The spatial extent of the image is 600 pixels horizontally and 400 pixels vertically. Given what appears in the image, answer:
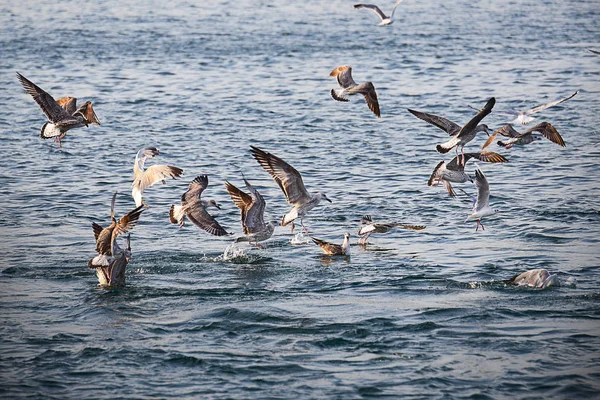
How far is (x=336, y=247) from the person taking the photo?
13250 mm

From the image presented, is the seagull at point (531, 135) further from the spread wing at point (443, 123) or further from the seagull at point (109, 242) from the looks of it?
the seagull at point (109, 242)

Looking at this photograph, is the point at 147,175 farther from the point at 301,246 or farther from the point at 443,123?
the point at 443,123

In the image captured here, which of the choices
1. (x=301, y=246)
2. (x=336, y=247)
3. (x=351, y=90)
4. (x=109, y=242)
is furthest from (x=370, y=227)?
(x=109, y=242)

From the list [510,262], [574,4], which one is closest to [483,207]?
[510,262]

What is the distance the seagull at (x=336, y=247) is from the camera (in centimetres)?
1323

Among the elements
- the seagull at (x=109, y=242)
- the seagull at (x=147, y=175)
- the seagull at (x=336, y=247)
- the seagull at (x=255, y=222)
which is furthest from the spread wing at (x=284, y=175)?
the seagull at (x=109, y=242)

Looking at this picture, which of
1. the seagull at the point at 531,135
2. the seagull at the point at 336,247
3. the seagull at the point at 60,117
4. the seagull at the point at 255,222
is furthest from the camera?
the seagull at the point at 531,135

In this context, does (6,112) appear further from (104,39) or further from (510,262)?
(510,262)

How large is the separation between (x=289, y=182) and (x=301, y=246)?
1.25m

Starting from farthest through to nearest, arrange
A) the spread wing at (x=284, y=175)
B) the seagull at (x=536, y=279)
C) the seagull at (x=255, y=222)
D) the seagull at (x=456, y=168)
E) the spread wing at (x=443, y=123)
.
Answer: the seagull at (x=456, y=168) → the spread wing at (x=443, y=123) → the seagull at (x=255, y=222) → the spread wing at (x=284, y=175) → the seagull at (x=536, y=279)

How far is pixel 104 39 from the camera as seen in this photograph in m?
31.2

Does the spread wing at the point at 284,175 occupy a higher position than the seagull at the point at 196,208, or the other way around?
the spread wing at the point at 284,175

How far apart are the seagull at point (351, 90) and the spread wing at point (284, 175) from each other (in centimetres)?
187

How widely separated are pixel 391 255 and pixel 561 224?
9.28 feet
